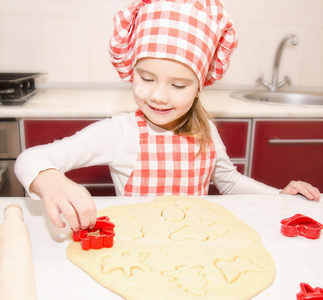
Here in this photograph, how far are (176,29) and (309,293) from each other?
2.05 feet

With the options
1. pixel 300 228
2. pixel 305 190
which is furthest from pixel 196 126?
pixel 300 228

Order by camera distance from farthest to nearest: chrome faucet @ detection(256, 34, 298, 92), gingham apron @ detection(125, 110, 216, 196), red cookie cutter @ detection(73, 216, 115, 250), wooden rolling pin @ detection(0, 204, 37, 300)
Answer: chrome faucet @ detection(256, 34, 298, 92) → gingham apron @ detection(125, 110, 216, 196) → red cookie cutter @ detection(73, 216, 115, 250) → wooden rolling pin @ detection(0, 204, 37, 300)

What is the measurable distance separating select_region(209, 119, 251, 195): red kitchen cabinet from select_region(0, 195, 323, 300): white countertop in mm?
688

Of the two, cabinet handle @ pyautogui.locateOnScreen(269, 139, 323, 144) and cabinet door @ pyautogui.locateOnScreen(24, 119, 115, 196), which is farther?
cabinet handle @ pyautogui.locateOnScreen(269, 139, 323, 144)

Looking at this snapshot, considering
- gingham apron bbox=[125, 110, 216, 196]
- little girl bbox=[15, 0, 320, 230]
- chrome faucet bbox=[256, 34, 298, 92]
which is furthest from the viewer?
chrome faucet bbox=[256, 34, 298, 92]

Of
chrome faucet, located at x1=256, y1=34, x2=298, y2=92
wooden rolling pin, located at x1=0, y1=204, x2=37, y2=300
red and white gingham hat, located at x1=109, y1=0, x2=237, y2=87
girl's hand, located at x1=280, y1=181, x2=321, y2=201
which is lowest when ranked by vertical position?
girl's hand, located at x1=280, y1=181, x2=321, y2=201

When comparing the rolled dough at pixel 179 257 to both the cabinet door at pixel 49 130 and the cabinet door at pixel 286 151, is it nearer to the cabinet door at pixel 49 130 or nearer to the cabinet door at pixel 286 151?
the cabinet door at pixel 49 130

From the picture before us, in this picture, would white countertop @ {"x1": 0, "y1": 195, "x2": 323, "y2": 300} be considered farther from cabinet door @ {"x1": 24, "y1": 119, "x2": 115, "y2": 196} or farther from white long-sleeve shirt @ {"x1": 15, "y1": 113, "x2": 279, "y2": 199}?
cabinet door @ {"x1": 24, "y1": 119, "x2": 115, "y2": 196}

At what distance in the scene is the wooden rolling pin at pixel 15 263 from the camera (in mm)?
426

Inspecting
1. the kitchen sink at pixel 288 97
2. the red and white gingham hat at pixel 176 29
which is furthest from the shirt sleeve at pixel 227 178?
the kitchen sink at pixel 288 97

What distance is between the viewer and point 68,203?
595 mm

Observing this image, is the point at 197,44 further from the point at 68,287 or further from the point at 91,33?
the point at 91,33

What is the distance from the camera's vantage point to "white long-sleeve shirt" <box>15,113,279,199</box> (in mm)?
886

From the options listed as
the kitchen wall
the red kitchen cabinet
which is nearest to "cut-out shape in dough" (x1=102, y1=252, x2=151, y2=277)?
the red kitchen cabinet
